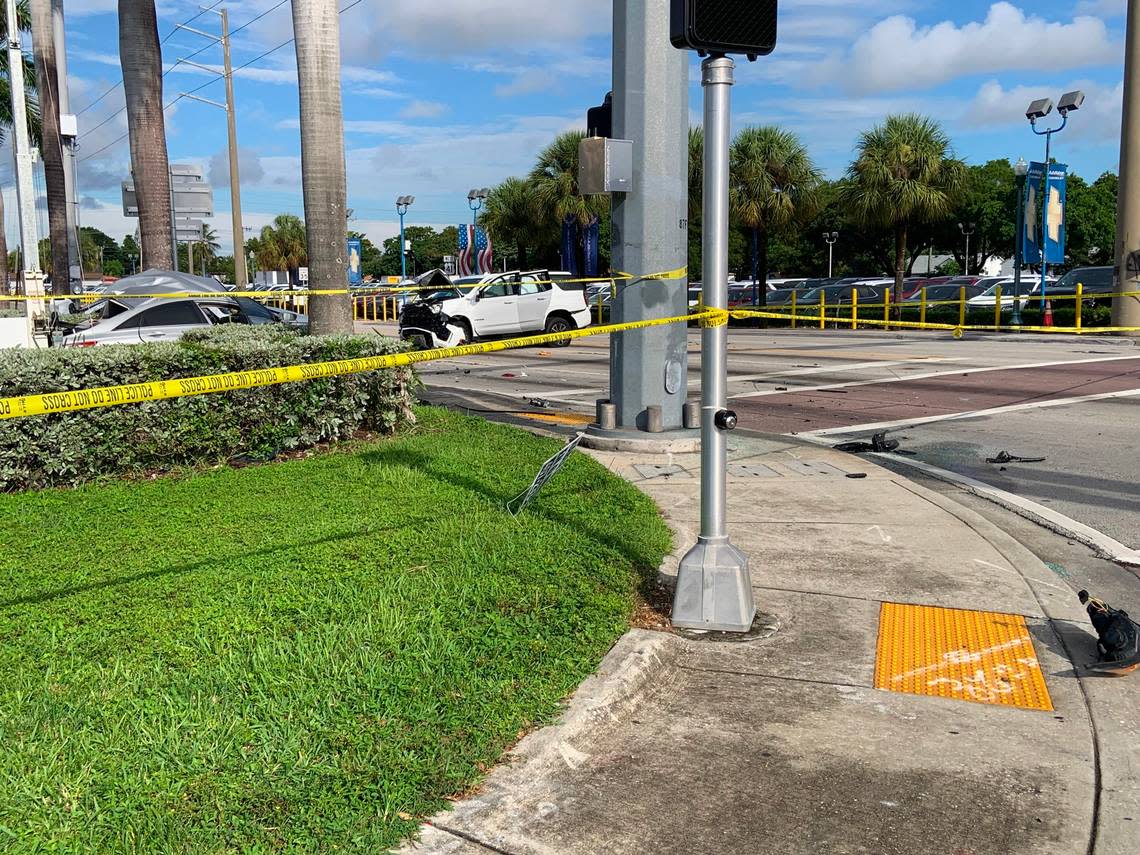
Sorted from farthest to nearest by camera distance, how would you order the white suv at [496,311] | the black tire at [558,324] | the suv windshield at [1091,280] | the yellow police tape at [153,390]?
the suv windshield at [1091,280]
the black tire at [558,324]
the white suv at [496,311]
the yellow police tape at [153,390]

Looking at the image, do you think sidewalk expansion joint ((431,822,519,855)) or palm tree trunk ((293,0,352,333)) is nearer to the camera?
sidewalk expansion joint ((431,822,519,855))

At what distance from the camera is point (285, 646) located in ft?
14.6

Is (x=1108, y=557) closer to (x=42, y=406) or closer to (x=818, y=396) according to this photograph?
(x=42, y=406)

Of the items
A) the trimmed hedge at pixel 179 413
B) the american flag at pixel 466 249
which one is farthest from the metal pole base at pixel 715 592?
the american flag at pixel 466 249

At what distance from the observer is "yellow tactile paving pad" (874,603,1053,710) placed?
14.3 ft

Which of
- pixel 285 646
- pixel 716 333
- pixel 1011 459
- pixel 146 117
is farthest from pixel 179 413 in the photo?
pixel 146 117

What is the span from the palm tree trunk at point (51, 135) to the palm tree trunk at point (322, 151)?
53.1 feet

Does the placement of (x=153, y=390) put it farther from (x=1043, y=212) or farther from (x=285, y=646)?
(x=1043, y=212)

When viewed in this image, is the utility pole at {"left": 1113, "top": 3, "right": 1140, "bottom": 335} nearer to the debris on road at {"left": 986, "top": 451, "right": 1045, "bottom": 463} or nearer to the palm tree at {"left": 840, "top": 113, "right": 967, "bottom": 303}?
the palm tree at {"left": 840, "top": 113, "right": 967, "bottom": 303}

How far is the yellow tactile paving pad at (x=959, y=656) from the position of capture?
171 inches

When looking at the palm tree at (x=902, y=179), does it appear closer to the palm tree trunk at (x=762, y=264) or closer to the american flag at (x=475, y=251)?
the palm tree trunk at (x=762, y=264)

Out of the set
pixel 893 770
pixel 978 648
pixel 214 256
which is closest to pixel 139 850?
pixel 893 770

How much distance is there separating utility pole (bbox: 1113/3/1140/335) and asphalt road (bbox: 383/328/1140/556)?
10.00ft

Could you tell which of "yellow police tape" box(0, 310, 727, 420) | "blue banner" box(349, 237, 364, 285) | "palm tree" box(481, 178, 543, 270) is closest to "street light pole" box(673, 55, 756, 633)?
"yellow police tape" box(0, 310, 727, 420)
